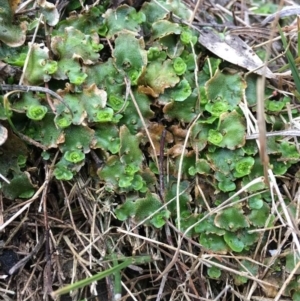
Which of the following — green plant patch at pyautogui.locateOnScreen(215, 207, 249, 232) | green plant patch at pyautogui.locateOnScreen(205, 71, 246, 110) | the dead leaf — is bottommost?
green plant patch at pyautogui.locateOnScreen(215, 207, 249, 232)

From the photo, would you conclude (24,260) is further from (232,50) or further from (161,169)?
(232,50)

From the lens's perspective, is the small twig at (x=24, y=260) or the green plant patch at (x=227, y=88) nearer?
the small twig at (x=24, y=260)

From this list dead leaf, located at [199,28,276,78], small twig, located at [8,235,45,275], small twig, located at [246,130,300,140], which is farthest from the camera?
dead leaf, located at [199,28,276,78]

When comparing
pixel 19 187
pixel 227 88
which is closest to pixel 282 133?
pixel 227 88

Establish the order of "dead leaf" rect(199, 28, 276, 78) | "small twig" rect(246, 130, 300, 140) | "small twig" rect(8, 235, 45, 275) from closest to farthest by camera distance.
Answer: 1. "small twig" rect(8, 235, 45, 275)
2. "small twig" rect(246, 130, 300, 140)
3. "dead leaf" rect(199, 28, 276, 78)

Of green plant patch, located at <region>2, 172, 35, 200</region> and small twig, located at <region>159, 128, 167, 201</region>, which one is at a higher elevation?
small twig, located at <region>159, 128, 167, 201</region>

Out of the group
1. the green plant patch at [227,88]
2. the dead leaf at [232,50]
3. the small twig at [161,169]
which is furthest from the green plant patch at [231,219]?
the dead leaf at [232,50]

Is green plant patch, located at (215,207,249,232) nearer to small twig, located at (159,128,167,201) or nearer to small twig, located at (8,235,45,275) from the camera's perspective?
small twig, located at (159,128,167,201)

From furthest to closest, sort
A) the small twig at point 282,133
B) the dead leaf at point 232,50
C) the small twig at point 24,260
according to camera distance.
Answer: the dead leaf at point 232,50 < the small twig at point 282,133 < the small twig at point 24,260

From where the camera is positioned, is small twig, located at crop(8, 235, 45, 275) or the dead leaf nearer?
small twig, located at crop(8, 235, 45, 275)

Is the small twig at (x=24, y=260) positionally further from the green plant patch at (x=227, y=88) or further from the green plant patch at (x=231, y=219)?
the green plant patch at (x=227, y=88)

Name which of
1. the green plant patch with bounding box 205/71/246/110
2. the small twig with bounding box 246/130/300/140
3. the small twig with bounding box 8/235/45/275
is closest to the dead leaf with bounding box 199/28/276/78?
the green plant patch with bounding box 205/71/246/110
